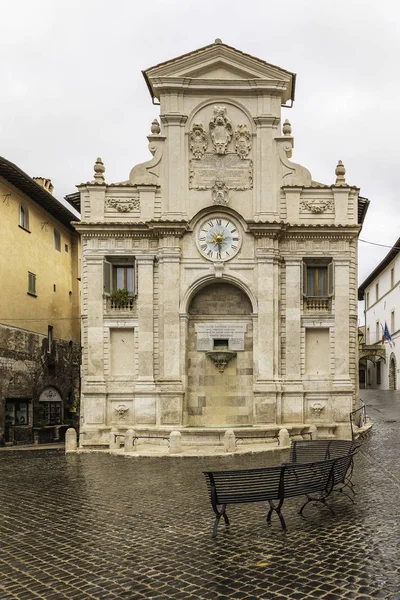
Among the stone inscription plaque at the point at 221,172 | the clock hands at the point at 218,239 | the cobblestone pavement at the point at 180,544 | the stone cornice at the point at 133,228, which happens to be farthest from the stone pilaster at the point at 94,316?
the cobblestone pavement at the point at 180,544

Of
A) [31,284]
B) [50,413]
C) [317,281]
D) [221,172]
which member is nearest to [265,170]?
[221,172]

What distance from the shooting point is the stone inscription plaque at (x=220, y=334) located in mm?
26109

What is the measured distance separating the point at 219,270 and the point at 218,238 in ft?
4.28

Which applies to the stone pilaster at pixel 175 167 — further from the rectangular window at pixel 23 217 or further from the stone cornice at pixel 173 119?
the rectangular window at pixel 23 217

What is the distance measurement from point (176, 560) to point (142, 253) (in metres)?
18.0

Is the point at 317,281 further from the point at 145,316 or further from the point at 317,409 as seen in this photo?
the point at 145,316

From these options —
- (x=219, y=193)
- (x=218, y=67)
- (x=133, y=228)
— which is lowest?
(x=133, y=228)

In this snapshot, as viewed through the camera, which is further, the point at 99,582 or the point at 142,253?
the point at 142,253

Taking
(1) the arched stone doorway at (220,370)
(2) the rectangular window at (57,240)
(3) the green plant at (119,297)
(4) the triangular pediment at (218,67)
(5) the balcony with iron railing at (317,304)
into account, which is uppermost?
(4) the triangular pediment at (218,67)

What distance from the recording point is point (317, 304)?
26172 mm

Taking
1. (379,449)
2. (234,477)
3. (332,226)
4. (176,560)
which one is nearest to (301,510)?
(234,477)

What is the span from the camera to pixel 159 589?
7.79 meters

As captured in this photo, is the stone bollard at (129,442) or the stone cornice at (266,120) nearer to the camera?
the stone bollard at (129,442)

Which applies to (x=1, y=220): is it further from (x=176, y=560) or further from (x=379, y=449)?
(x=176, y=560)
